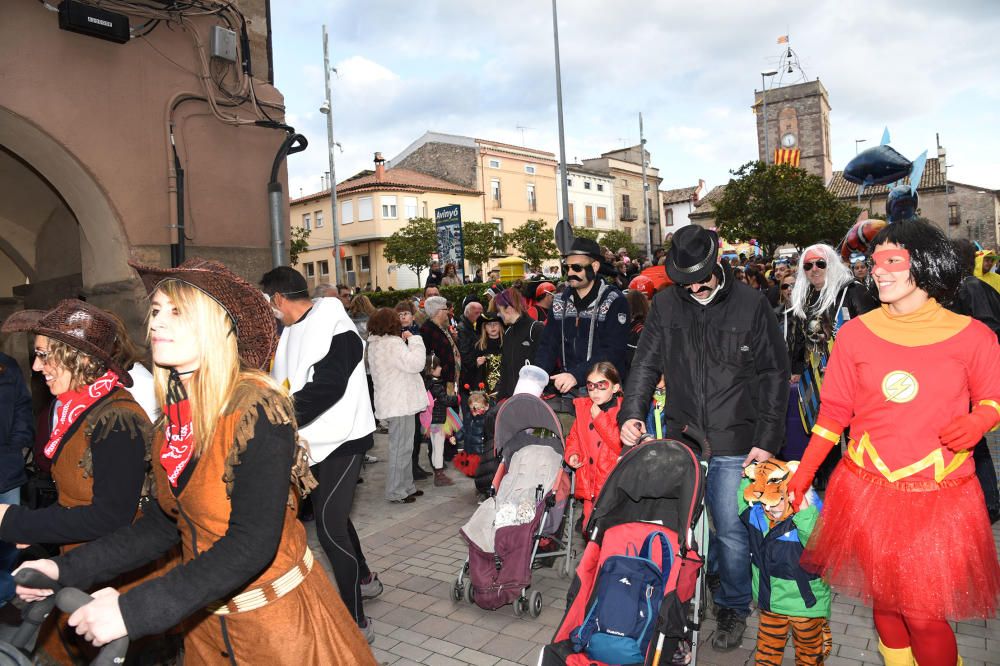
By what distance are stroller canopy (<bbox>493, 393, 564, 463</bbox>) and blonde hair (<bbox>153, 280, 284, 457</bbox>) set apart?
342 centimetres

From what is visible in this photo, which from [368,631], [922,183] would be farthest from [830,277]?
[922,183]

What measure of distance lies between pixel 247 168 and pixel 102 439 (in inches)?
254

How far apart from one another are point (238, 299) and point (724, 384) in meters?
2.76

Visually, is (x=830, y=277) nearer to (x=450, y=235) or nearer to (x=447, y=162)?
(x=450, y=235)

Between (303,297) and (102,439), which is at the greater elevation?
(303,297)

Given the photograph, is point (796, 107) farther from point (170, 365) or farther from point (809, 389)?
point (170, 365)

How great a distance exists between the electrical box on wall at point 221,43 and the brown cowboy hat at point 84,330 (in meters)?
5.70

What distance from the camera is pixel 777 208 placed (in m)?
30.8

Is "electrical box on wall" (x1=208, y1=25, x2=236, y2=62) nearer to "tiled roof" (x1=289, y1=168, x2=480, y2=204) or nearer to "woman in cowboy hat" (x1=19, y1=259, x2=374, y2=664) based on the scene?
"woman in cowboy hat" (x1=19, y1=259, x2=374, y2=664)

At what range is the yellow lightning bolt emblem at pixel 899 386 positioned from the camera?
281 cm

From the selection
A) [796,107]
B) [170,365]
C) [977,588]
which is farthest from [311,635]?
[796,107]

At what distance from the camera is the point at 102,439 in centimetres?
261

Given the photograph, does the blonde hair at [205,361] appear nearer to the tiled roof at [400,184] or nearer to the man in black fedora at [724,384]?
Answer: the man in black fedora at [724,384]

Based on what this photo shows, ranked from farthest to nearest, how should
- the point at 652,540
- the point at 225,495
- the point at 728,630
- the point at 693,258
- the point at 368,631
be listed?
the point at 368,631 < the point at 728,630 < the point at 693,258 < the point at 652,540 < the point at 225,495
